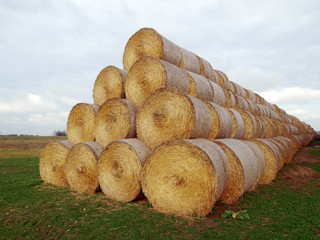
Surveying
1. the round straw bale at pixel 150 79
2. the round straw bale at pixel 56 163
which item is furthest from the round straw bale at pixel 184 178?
the round straw bale at pixel 56 163

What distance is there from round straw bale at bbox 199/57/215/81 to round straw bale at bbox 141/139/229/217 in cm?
575

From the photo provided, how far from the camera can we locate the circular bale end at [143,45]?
28.5 ft

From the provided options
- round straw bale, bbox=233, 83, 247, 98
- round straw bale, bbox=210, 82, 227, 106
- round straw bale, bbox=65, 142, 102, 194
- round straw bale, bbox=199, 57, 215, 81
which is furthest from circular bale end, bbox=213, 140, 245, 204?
round straw bale, bbox=233, 83, 247, 98

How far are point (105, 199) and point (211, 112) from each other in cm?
424

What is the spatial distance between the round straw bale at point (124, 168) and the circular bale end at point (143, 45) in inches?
143

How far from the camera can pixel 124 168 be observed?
21.9 feet

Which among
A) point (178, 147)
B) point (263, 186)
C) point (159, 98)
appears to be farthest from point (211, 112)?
point (263, 186)

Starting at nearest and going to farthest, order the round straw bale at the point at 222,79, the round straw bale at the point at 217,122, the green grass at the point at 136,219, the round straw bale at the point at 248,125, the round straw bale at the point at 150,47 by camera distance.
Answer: the green grass at the point at 136,219, the round straw bale at the point at 217,122, the round straw bale at the point at 150,47, the round straw bale at the point at 248,125, the round straw bale at the point at 222,79

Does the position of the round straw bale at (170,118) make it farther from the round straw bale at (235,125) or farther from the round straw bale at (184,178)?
the round straw bale at (235,125)

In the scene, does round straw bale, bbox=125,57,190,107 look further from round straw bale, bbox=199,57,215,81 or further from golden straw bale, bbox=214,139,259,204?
round straw bale, bbox=199,57,215,81

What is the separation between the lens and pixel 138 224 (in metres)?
4.95

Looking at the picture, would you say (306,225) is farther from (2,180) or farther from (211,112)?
(2,180)

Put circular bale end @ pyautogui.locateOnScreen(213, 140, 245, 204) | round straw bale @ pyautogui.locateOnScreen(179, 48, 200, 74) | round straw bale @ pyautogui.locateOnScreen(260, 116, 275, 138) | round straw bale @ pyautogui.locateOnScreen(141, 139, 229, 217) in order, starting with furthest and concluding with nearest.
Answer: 1. round straw bale @ pyautogui.locateOnScreen(260, 116, 275, 138)
2. round straw bale @ pyautogui.locateOnScreen(179, 48, 200, 74)
3. circular bale end @ pyautogui.locateOnScreen(213, 140, 245, 204)
4. round straw bale @ pyautogui.locateOnScreen(141, 139, 229, 217)

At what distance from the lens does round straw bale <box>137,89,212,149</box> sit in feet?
21.1
